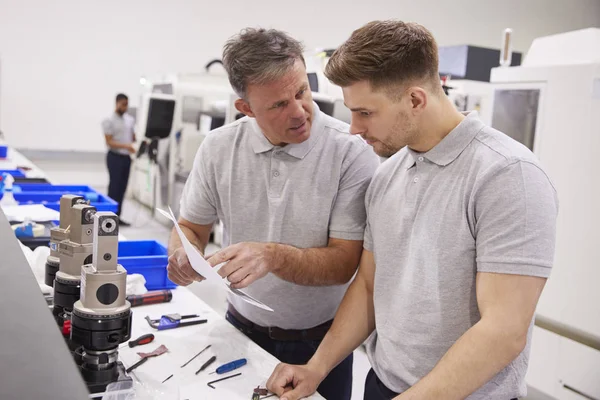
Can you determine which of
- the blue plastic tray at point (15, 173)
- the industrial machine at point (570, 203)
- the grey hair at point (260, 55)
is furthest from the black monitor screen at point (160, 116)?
the grey hair at point (260, 55)

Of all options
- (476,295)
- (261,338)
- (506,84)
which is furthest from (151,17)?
(476,295)

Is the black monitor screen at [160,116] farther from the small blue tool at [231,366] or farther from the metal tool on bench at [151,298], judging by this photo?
the small blue tool at [231,366]

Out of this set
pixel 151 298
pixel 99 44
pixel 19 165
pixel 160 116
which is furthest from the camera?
pixel 99 44

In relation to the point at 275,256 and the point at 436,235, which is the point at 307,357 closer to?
the point at 275,256

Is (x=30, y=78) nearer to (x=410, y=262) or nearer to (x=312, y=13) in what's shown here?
(x=312, y=13)

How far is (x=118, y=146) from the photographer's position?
18.6 ft

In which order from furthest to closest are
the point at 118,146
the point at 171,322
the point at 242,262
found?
the point at 118,146 < the point at 171,322 < the point at 242,262

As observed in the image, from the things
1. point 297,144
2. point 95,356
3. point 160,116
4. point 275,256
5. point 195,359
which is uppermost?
point 297,144

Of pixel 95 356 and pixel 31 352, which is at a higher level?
pixel 31 352

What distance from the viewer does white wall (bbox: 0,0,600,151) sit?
688 cm

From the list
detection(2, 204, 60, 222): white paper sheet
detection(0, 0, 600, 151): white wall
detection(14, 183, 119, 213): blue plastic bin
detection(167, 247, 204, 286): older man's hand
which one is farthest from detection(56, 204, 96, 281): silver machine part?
detection(0, 0, 600, 151): white wall

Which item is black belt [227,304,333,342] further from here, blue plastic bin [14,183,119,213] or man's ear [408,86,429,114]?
blue plastic bin [14,183,119,213]

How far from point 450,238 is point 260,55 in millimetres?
670

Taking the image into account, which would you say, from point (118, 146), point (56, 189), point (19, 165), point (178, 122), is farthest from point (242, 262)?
point (118, 146)
